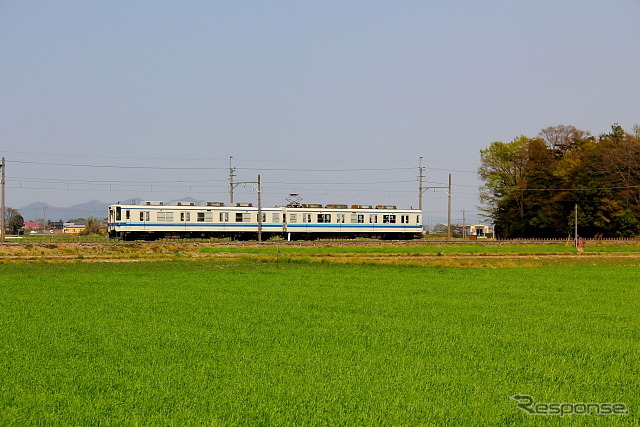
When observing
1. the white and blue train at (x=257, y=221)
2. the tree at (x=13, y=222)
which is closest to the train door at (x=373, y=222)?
the white and blue train at (x=257, y=221)

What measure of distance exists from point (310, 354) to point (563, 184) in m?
69.5

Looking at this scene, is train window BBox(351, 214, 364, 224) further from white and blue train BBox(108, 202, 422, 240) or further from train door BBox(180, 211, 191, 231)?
train door BBox(180, 211, 191, 231)

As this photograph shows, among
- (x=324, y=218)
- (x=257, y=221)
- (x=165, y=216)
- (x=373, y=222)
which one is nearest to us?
(x=165, y=216)

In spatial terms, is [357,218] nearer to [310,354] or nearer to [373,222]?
[373,222]

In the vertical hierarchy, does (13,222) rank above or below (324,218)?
above

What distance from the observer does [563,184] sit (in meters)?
75.3

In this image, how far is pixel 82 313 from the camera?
53.2 feet

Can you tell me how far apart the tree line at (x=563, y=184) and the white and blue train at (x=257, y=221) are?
1584cm

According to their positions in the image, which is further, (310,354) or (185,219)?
(185,219)

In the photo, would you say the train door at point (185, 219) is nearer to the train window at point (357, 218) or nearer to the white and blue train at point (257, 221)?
the white and blue train at point (257, 221)

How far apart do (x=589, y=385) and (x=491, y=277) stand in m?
19.9

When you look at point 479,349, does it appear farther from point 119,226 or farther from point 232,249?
point 119,226

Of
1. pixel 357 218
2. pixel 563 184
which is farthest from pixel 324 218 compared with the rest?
pixel 563 184

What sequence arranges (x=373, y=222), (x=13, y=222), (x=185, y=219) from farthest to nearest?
(x=13, y=222) → (x=373, y=222) → (x=185, y=219)
